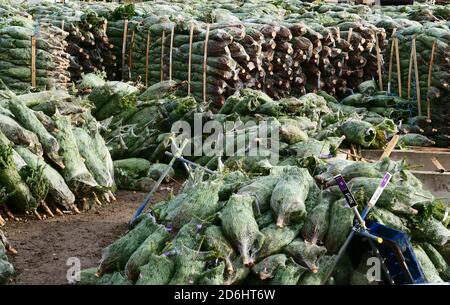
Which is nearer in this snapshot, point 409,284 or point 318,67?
point 409,284

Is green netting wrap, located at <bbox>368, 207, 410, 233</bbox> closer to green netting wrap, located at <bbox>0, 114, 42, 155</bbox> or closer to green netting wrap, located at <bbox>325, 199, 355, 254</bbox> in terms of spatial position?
green netting wrap, located at <bbox>325, 199, 355, 254</bbox>

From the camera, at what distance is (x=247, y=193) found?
23.0 ft

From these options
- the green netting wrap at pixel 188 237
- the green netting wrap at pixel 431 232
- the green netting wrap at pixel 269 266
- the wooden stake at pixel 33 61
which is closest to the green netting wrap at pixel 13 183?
the green netting wrap at pixel 188 237

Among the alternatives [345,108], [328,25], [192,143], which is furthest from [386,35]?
[192,143]

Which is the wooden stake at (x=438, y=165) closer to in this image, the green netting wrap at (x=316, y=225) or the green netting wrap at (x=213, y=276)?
the green netting wrap at (x=316, y=225)

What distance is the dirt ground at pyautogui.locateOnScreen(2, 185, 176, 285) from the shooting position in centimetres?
761

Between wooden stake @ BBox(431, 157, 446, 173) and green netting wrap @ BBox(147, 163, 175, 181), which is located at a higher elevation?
wooden stake @ BBox(431, 157, 446, 173)

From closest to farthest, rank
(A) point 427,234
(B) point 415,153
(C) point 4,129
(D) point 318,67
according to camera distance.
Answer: (A) point 427,234
(C) point 4,129
(B) point 415,153
(D) point 318,67

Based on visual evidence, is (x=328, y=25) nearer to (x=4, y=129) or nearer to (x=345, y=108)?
(x=345, y=108)

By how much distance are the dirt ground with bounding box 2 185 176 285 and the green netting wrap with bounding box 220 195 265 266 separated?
1.87m

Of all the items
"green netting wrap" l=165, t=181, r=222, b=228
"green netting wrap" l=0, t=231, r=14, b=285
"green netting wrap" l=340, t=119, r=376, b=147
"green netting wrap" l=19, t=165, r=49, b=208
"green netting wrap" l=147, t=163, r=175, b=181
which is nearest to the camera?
"green netting wrap" l=165, t=181, r=222, b=228

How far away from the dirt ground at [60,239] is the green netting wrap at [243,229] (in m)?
1.87

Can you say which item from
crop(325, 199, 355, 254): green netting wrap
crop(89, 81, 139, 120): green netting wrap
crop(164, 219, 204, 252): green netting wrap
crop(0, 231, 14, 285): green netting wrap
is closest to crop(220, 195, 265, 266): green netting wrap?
crop(164, 219, 204, 252): green netting wrap

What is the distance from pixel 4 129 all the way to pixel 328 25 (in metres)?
10.6
